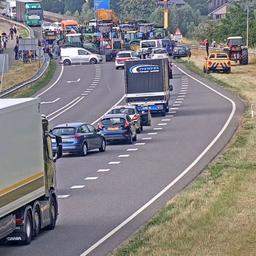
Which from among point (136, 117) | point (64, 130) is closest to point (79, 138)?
point (64, 130)

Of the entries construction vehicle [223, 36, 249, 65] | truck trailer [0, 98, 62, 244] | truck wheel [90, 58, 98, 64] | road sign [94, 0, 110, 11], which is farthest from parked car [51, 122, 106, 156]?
road sign [94, 0, 110, 11]

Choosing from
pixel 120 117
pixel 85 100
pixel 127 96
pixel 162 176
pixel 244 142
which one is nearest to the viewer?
pixel 162 176

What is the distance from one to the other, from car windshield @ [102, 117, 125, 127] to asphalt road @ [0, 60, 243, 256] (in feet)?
3.10

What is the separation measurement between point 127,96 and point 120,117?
10843 mm

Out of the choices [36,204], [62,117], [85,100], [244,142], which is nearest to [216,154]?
[244,142]

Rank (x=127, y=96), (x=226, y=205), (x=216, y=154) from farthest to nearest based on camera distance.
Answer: (x=127, y=96) → (x=216, y=154) → (x=226, y=205)

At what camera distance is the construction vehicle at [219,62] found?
82250 mm

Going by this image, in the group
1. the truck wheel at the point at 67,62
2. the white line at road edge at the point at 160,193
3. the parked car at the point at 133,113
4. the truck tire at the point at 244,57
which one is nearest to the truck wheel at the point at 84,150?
the white line at road edge at the point at 160,193

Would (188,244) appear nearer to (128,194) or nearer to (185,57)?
(128,194)

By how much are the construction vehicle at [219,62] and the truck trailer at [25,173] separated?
58770 millimetres

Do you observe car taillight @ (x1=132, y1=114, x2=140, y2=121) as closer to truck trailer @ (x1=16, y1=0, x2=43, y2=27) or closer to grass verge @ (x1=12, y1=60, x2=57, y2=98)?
grass verge @ (x1=12, y1=60, x2=57, y2=98)

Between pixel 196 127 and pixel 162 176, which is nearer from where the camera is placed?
pixel 162 176

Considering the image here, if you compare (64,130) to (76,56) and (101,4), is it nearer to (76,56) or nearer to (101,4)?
(76,56)

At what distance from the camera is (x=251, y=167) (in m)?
34.4
